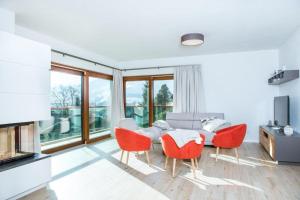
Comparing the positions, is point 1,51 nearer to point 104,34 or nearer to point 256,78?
point 104,34

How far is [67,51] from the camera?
4.61m

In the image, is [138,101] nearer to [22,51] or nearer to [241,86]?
[241,86]

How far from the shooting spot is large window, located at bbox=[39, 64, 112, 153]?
179 inches

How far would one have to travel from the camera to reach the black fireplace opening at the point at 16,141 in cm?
250

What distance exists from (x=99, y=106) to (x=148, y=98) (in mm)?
1624

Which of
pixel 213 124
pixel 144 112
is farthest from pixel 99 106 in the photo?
pixel 213 124

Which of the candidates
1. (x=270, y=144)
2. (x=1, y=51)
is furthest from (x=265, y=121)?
(x=1, y=51)

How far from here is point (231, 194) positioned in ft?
8.29

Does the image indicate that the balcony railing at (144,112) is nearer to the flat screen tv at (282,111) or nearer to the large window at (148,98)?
the large window at (148,98)

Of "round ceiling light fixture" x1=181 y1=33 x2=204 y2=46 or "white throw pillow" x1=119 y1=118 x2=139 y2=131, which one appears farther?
"white throw pillow" x1=119 y1=118 x2=139 y2=131

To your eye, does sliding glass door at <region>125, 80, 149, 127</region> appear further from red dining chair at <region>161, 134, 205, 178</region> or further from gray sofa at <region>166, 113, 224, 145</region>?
red dining chair at <region>161, 134, 205, 178</region>

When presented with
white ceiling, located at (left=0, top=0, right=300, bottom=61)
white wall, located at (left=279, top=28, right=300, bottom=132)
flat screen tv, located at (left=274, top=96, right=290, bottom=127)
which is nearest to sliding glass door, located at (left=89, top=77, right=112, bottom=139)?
white ceiling, located at (left=0, top=0, right=300, bottom=61)

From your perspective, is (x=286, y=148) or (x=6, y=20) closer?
(x=6, y=20)

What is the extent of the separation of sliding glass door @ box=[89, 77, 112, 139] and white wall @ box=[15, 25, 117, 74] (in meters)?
0.40
